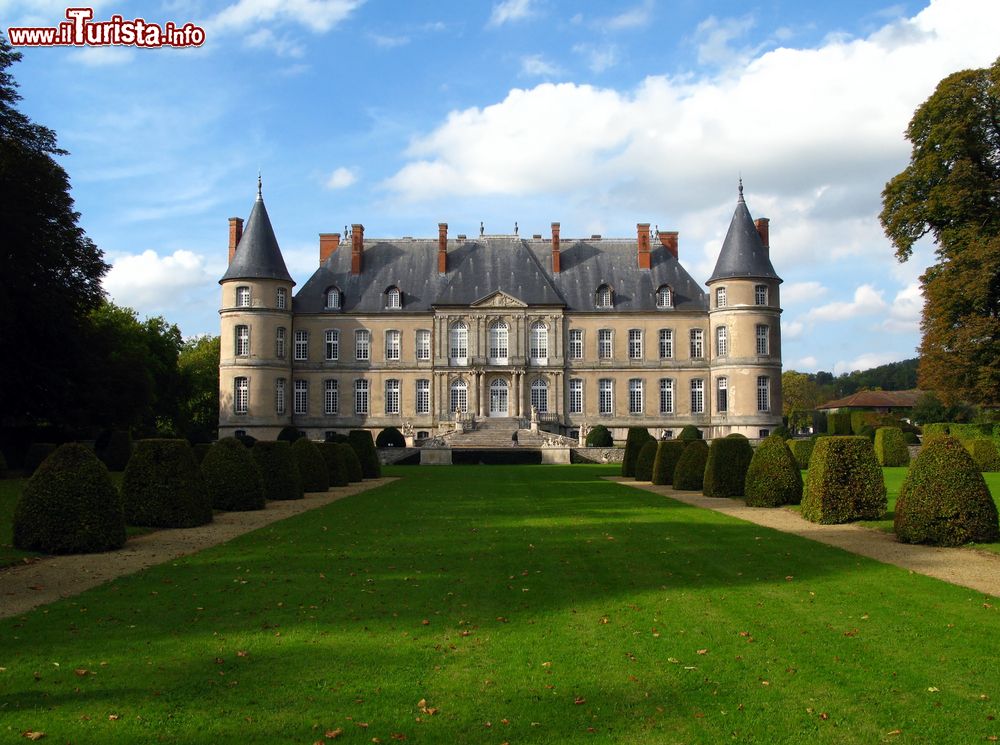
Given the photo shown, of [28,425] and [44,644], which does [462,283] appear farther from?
[44,644]

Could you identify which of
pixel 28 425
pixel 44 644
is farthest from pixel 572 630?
pixel 28 425

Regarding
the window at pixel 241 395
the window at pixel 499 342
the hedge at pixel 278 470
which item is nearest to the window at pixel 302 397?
the window at pixel 241 395

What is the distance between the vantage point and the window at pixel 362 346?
46.1 m

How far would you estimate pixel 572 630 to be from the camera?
618 centimetres

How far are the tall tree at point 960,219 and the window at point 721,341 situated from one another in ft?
46.1

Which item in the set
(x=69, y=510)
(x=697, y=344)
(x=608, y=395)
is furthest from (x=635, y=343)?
(x=69, y=510)

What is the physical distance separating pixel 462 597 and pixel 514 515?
6.42 m

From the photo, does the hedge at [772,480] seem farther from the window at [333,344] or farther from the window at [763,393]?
the window at [333,344]

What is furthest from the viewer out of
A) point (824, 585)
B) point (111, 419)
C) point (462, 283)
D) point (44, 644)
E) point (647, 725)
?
point (462, 283)

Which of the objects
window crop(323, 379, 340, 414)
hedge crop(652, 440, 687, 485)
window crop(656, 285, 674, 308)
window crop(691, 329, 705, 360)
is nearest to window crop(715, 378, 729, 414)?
window crop(691, 329, 705, 360)

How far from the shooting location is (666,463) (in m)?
21.5

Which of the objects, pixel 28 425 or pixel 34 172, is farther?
pixel 28 425

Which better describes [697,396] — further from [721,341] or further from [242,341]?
[242,341]

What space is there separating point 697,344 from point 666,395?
2.78m
